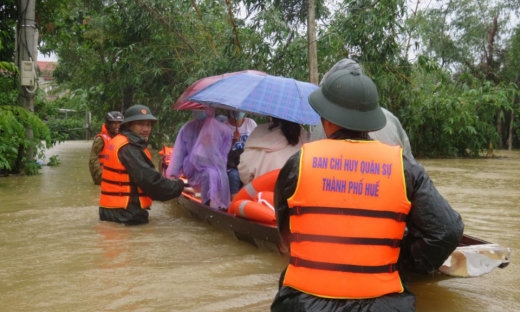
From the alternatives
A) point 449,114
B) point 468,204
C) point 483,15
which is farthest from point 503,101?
point 468,204

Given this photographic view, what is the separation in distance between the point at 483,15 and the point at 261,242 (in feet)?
92.7

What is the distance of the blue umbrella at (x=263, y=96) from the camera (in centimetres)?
579

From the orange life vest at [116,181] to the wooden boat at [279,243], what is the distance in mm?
846

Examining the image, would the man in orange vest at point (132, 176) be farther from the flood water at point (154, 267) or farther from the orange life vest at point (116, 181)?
the flood water at point (154, 267)

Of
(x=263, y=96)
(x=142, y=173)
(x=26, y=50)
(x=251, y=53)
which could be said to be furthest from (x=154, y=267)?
(x=251, y=53)

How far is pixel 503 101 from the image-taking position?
2130 centimetres

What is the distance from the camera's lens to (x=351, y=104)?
98.5 inches

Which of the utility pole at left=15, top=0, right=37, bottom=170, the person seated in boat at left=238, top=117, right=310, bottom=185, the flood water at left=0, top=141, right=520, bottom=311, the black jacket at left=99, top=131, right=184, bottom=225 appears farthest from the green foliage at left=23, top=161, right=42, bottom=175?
the person seated in boat at left=238, top=117, right=310, bottom=185

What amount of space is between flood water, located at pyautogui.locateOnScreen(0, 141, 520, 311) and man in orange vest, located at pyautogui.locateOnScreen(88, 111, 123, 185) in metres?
1.26

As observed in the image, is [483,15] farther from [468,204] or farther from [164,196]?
[164,196]

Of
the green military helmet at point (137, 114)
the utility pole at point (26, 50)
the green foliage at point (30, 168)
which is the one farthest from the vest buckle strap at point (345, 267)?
the green foliage at point (30, 168)

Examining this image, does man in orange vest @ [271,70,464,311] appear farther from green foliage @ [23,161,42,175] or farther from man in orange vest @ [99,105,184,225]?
green foliage @ [23,161,42,175]

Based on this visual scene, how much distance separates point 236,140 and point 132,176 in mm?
1719

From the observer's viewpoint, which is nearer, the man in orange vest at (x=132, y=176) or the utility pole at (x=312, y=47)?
the man in orange vest at (x=132, y=176)
